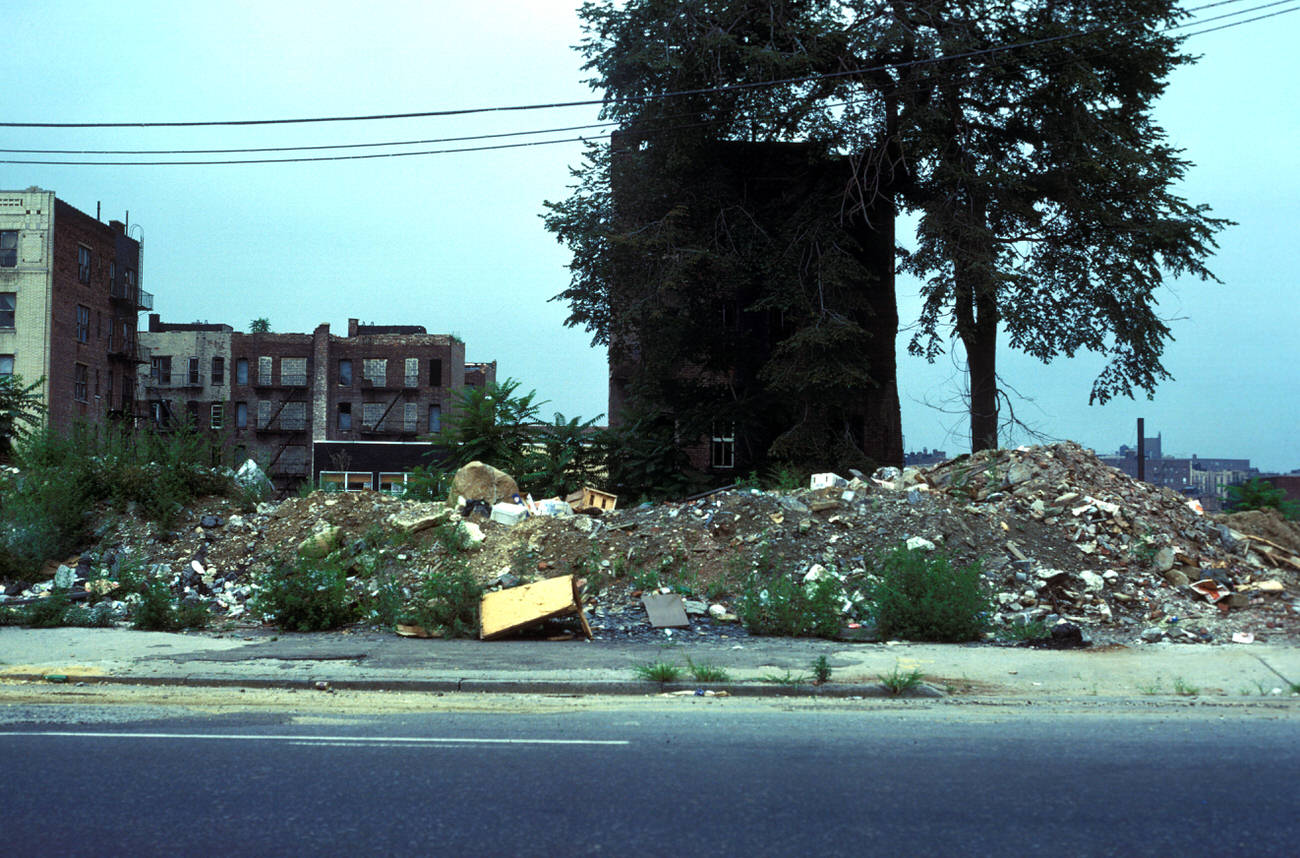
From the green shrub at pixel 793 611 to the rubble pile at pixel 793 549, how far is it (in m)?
0.28

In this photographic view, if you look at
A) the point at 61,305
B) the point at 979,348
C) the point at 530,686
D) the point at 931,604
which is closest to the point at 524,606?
the point at 530,686

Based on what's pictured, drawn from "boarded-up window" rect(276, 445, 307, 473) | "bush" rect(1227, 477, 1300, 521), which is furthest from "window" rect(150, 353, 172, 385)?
"bush" rect(1227, 477, 1300, 521)

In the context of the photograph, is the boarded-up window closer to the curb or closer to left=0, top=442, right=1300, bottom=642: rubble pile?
left=0, top=442, right=1300, bottom=642: rubble pile

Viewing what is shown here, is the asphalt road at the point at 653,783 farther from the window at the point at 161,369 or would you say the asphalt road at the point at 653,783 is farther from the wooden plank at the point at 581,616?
the window at the point at 161,369

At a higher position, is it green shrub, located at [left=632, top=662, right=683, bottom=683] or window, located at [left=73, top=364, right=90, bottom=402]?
window, located at [left=73, top=364, right=90, bottom=402]

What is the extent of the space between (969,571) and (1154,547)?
175 inches

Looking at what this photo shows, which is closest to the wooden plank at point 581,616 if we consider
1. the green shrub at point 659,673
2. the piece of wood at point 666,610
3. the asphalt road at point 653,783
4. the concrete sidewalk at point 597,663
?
the concrete sidewalk at point 597,663

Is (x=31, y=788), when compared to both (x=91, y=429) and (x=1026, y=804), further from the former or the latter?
(x=91, y=429)

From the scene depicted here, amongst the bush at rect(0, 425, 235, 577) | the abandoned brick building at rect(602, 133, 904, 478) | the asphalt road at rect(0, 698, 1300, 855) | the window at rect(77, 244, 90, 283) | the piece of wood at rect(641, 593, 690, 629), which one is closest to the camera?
the asphalt road at rect(0, 698, 1300, 855)

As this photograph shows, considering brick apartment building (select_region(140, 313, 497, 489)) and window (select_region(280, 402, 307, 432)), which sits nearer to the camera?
brick apartment building (select_region(140, 313, 497, 489))

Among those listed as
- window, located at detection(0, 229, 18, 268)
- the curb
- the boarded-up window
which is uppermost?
window, located at detection(0, 229, 18, 268)

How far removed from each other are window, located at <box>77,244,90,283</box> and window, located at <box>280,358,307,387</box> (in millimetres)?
16258

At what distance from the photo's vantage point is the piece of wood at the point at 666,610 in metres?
12.5

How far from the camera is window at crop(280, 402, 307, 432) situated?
7400 centimetres
